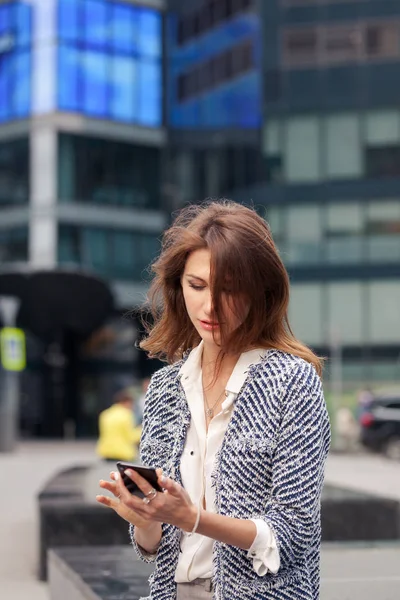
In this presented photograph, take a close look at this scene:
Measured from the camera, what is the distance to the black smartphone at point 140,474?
2260 mm

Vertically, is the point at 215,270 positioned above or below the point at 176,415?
above

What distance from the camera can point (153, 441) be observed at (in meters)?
2.75

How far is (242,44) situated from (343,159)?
5.91 meters

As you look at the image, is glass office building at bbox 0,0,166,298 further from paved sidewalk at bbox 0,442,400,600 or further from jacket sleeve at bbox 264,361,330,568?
jacket sleeve at bbox 264,361,330,568

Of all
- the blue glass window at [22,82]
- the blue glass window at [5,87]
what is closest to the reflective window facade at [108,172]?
the blue glass window at [22,82]

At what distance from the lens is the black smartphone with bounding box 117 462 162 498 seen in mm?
2260

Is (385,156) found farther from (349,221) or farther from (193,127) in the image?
(193,127)

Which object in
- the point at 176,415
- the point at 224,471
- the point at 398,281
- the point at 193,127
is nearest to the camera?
the point at 224,471

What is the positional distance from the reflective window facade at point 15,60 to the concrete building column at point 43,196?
124 cm

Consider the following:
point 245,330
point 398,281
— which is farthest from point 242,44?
point 245,330

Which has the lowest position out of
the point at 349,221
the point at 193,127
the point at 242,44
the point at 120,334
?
the point at 120,334

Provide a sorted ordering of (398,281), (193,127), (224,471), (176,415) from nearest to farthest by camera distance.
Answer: (224,471) → (176,415) → (398,281) → (193,127)

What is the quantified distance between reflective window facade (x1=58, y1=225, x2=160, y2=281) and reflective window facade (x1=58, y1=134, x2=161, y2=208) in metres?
1.27

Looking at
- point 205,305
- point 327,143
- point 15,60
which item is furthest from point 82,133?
point 205,305
